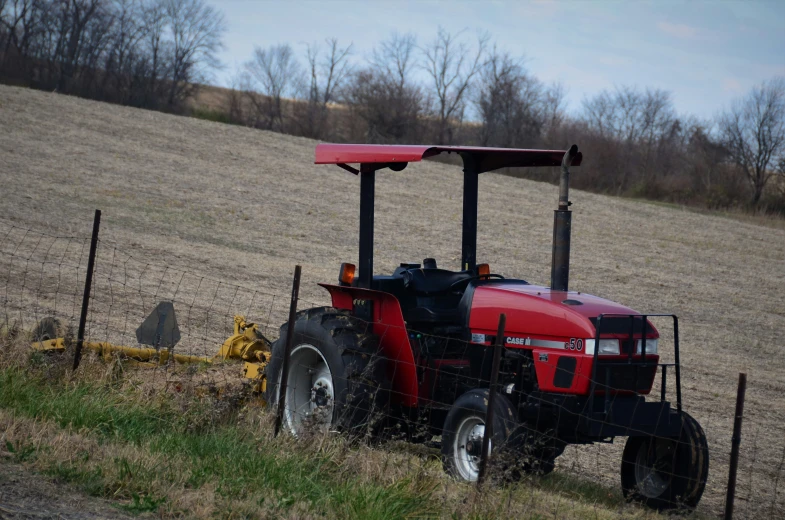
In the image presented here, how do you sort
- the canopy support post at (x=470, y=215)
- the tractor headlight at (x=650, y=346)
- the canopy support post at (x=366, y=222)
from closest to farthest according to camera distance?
the tractor headlight at (x=650, y=346), the canopy support post at (x=366, y=222), the canopy support post at (x=470, y=215)

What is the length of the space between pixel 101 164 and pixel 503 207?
11.5 m

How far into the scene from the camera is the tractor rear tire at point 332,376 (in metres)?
5.77

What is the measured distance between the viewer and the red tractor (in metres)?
5.28

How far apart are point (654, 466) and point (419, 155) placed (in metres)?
2.52

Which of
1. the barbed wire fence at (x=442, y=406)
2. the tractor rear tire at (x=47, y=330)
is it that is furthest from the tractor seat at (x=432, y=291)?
the tractor rear tire at (x=47, y=330)

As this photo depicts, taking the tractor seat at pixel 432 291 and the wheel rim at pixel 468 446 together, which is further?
the tractor seat at pixel 432 291

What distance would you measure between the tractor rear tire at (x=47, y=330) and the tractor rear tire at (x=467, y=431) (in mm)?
3647

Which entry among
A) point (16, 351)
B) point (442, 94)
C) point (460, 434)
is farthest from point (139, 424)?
point (442, 94)

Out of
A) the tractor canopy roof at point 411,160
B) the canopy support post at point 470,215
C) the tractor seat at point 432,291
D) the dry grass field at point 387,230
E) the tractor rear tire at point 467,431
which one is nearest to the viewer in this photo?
the tractor rear tire at point 467,431

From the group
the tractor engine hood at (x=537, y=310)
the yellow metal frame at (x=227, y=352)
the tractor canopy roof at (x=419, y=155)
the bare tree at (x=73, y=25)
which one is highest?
the bare tree at (x=73, y=25)

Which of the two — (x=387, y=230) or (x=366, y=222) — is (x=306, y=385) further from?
(x=387, y=230)

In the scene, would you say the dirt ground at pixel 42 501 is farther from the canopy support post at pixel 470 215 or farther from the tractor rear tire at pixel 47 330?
the canopy support post at pixel 470 215

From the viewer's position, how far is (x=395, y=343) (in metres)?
6.01

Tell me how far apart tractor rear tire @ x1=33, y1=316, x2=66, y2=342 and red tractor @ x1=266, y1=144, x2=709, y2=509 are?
6.93ft
